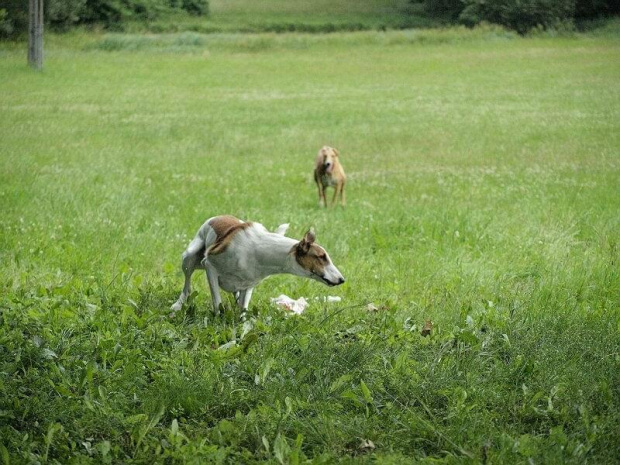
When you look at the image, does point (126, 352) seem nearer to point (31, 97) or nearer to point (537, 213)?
point (537, 213)

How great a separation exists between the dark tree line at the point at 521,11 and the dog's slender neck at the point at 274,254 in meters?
24.8

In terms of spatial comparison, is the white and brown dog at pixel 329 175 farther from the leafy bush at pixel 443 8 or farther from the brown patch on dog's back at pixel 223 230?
the leafy bush at pixel 443 8

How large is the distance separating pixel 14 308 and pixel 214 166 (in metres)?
8.37

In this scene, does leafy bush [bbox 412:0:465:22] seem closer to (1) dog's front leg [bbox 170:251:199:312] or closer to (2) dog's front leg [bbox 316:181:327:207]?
(2) dog's front leg [bbox 316:181:327:207]

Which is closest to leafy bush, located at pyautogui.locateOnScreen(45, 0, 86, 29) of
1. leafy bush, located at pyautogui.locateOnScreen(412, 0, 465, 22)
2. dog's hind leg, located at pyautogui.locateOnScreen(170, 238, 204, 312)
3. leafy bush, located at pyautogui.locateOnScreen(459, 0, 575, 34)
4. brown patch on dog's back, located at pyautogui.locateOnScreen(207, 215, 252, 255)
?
leafy bush, located at pyautogui.locateOnScreen(459, 0, 575, 34)

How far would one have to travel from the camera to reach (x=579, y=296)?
7309 millimetres

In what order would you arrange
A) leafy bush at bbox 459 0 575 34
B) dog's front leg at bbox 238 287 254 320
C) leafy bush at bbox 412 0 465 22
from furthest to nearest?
leafy bush at bbox 412 0 465 22
leafy bush at bbox 459 0 575 34
dog's front leg at bbox 238 287 254 320

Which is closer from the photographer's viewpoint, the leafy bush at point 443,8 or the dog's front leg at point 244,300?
the dog's front leg at point 244,300

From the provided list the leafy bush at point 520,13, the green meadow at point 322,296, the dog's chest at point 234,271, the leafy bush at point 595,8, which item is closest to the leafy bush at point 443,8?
the leafy bush at point 520,13

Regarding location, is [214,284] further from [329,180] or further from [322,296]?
[329,180]

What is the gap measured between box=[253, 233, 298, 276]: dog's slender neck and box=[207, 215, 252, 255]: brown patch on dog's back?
15cm

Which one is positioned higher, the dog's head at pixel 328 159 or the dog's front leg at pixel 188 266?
the dog's front leg at pixel 188 266

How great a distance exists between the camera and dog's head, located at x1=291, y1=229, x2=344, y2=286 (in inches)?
229

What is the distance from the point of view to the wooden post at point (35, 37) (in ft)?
72.1
